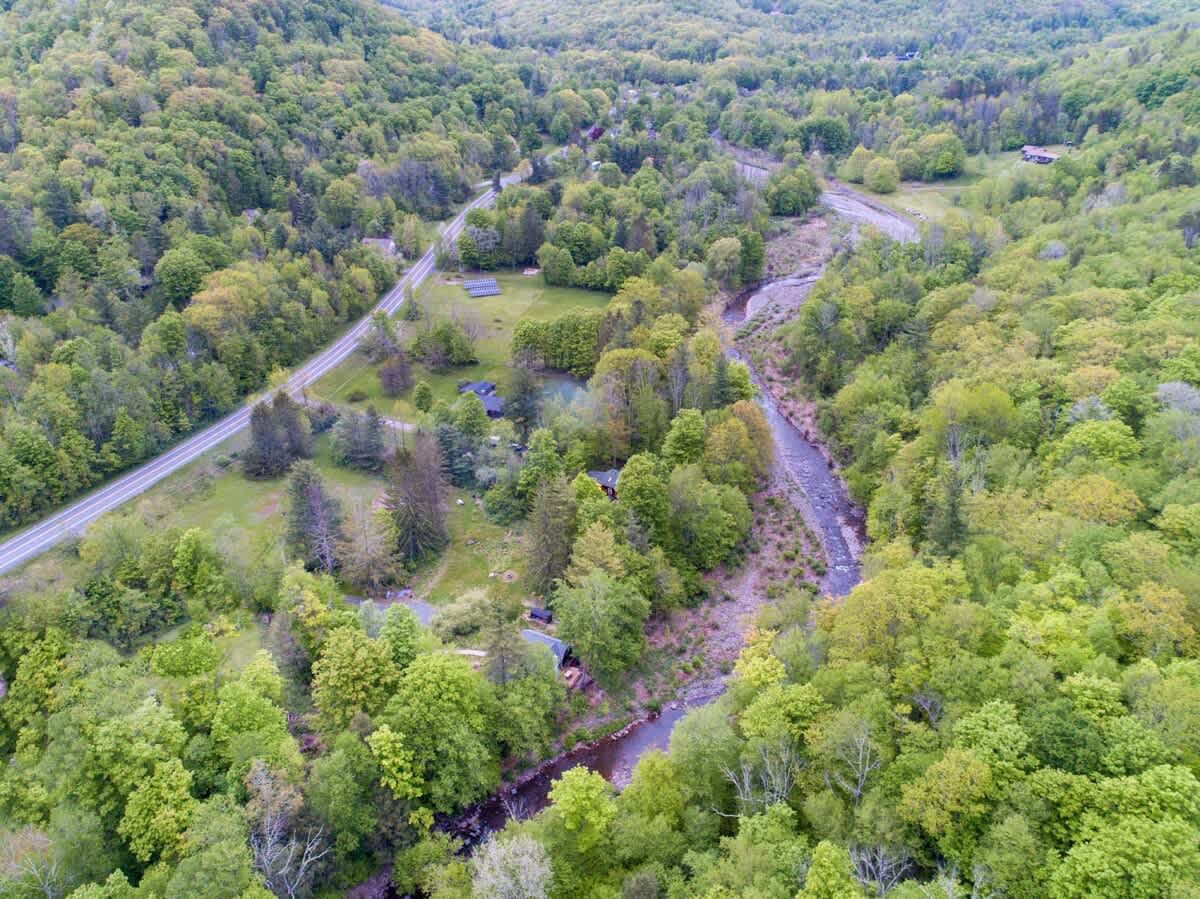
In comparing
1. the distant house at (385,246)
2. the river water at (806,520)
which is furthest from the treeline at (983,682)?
the distant house at (385,246)

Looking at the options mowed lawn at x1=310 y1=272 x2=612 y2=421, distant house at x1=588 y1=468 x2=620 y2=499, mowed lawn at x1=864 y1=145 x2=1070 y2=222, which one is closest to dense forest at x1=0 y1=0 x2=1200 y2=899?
distant house at x1=588 y1=468 x2=620 y2=499

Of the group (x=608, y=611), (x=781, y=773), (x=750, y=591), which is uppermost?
(x=781, y=773)

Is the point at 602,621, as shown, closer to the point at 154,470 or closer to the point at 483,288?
the point at 154,470

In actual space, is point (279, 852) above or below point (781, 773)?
below

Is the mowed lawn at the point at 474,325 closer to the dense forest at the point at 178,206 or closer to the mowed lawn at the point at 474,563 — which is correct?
the dense forest at the point at 178,206

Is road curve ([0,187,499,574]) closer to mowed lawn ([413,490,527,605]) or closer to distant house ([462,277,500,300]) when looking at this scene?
distant house ([462,277,500,300])

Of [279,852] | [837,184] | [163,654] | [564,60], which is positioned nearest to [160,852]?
[279,852]

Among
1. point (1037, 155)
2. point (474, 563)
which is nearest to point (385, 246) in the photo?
point (474, 563)

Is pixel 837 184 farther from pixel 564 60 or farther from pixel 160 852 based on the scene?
pixel 160 852
